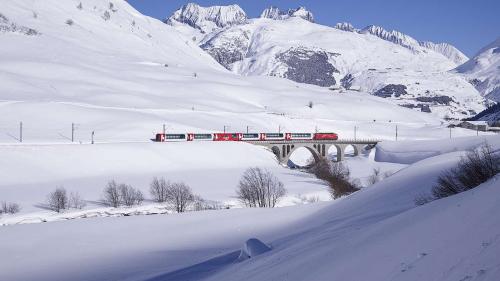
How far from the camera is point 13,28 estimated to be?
17400 centimetres

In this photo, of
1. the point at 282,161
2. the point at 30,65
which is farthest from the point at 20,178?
the point at 30,65

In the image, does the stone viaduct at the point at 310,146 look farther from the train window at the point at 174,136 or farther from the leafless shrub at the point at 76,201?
the leafless shrub at the point at 76,201

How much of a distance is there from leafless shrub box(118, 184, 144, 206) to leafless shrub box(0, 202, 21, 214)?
10.8 m

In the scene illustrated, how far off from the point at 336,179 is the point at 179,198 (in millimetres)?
28032

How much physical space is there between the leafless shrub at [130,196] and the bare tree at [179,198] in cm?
340

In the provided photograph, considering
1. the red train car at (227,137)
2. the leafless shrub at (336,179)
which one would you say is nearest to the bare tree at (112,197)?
the leafless shrub at (336,179)

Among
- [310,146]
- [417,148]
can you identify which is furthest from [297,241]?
[310,146]

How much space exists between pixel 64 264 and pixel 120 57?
173m

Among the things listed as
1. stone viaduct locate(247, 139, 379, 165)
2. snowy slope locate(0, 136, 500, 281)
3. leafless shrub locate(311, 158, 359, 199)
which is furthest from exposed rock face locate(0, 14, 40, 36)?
snowy slope locate(0, 136, 500, 281)

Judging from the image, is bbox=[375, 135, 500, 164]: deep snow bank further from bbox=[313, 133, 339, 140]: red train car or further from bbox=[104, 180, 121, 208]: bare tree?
bbox=[104, 180, 121, 208]: bare tree

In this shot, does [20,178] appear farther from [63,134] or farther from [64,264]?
[64,264]

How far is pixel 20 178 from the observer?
6366cm

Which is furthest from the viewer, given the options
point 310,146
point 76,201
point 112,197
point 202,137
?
point 310,146

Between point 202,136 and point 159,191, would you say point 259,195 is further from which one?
point 202,136
